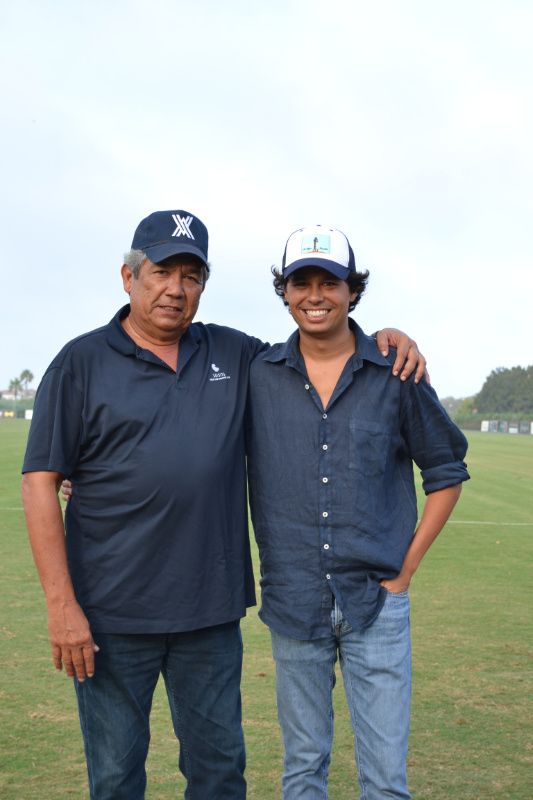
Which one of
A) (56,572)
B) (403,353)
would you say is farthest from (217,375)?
(56,572)

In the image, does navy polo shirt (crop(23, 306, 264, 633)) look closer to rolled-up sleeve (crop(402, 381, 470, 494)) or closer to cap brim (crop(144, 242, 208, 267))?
cap brim (crop(144, 242, 208, 267))

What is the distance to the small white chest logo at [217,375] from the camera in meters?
4.11

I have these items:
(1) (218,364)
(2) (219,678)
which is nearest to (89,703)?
(2) (219,678)

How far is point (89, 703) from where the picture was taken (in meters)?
4.00

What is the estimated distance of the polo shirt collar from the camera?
3.99 meters

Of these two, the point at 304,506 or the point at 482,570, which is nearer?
the point at 304,506

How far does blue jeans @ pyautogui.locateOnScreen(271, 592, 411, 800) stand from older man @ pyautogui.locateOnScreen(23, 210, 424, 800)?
32 centimetres

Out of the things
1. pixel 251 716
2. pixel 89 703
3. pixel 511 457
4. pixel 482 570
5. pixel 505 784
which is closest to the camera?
pixel 89 703

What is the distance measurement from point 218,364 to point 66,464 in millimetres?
738

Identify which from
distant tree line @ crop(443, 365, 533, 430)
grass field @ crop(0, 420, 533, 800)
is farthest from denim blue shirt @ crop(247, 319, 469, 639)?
distant tree line @ crop(443, 365, 533, 430)

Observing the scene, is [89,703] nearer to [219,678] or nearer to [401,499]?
[219,678]

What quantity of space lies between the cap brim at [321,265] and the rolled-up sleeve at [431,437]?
50cm

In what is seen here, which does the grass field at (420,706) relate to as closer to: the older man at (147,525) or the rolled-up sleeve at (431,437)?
the older man at (147,525)

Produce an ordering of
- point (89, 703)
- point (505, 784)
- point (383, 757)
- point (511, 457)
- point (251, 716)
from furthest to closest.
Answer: point (511, 457)
point (251, 716)
point (505, 784)
point (89, 703)
point (383, 757)
